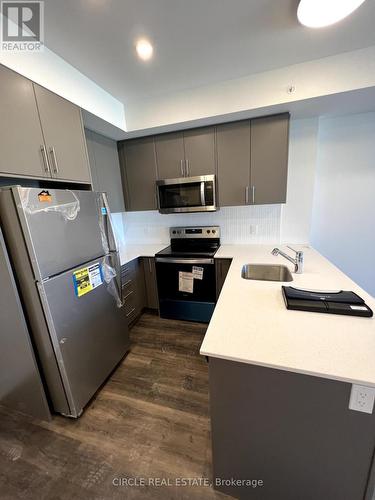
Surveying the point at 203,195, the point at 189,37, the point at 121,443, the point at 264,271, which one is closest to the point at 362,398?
the point at 264,271

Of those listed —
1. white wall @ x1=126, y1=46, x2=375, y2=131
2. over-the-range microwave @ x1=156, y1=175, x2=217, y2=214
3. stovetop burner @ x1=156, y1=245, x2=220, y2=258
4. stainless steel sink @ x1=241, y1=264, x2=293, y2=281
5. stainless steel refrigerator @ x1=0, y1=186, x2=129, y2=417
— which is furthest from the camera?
stovetop burner @ x1=156, y1=245, x2=220, y2=258

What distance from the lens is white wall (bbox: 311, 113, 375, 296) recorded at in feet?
7.27

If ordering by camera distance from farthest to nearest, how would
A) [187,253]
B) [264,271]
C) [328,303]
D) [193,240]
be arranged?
[193,240] < [187,253] < [264,271] < [328,303]

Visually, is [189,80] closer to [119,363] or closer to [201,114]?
[201,114]

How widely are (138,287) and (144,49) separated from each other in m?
2.27

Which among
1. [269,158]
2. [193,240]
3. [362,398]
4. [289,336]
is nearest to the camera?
[362,398]

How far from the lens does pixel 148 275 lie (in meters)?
2.64

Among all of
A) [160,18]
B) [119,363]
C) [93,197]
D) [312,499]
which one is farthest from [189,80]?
[312,499]

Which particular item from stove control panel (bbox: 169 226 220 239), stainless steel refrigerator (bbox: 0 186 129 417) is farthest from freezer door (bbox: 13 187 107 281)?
stove control panel (bbox: 169 226 220 239)

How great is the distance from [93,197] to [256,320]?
4.72ft

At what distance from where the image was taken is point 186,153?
2.36 metres

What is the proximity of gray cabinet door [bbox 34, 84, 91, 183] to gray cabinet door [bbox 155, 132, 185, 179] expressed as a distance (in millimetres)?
930

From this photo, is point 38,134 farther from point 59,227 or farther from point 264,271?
point 264,271

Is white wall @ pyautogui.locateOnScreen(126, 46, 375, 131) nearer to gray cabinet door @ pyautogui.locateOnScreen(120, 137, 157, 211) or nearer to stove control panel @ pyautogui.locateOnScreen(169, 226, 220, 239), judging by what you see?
gray cabinet door @ pyautogui.locateOnScreen(120, 137, 157, 211)
